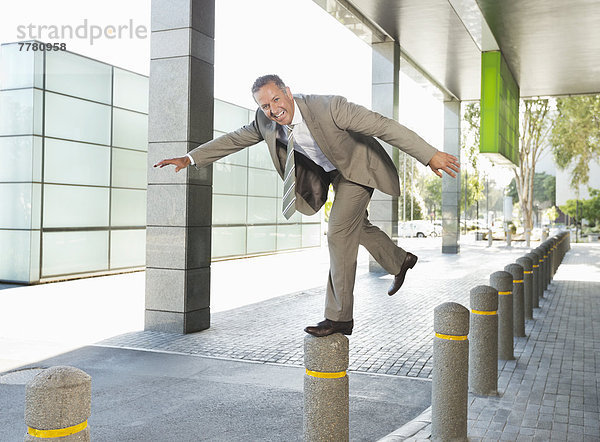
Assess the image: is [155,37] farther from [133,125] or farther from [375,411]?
[133,125]

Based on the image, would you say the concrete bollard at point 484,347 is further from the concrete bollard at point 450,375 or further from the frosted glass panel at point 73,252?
the frosted glass panel at point 73,252

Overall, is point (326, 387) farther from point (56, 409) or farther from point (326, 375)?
point (56, 409)

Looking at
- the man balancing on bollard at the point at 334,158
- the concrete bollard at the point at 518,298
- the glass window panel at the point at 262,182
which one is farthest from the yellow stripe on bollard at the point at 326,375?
the glass window panel at the point at 262,182

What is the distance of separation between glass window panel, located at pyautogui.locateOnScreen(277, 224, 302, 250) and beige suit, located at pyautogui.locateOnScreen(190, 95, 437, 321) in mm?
21910

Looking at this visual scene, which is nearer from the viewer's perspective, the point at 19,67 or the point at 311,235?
the point at 19,67

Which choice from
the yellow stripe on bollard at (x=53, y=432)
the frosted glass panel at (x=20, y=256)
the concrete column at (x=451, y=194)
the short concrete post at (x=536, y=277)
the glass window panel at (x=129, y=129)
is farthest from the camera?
the concrete column at (x=451, y=194)

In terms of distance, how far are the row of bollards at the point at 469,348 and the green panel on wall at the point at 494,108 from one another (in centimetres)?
884

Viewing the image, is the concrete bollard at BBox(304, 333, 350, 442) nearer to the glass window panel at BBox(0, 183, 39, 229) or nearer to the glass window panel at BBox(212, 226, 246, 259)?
the glass window panel at BBox(0, 183, 39, 229)

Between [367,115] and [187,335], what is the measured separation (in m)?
5.30

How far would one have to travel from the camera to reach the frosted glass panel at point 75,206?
15.3 meters

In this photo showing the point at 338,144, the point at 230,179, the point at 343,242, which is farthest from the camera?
the point at 230,179

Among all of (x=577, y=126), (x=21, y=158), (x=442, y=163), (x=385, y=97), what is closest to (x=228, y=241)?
(x=385, y=97)

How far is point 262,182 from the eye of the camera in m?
25.7

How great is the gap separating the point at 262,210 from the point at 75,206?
413 inches
